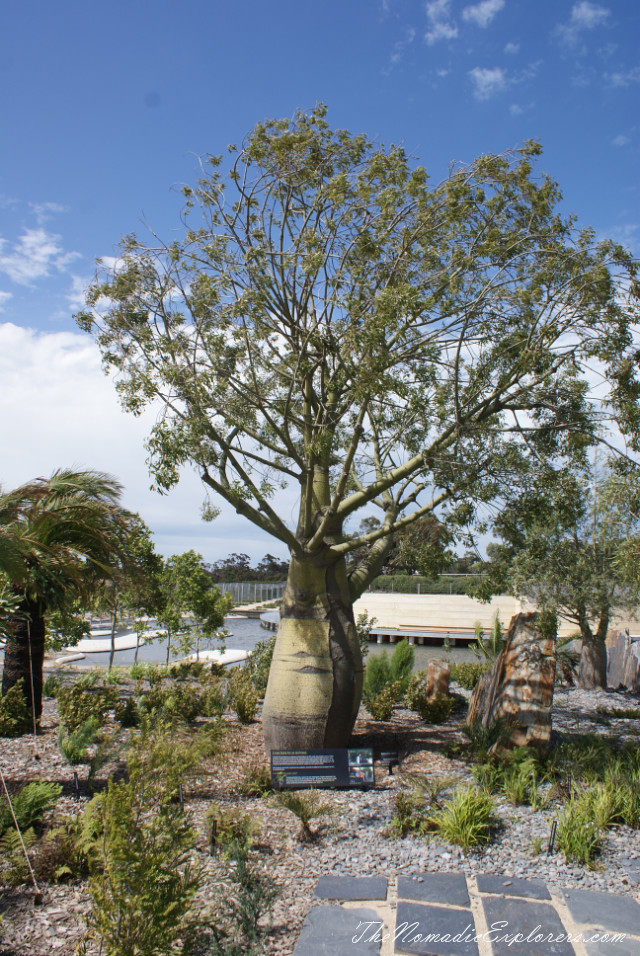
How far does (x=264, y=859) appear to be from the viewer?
4.67m

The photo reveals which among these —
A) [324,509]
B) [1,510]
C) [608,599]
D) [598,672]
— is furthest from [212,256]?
[598,672]

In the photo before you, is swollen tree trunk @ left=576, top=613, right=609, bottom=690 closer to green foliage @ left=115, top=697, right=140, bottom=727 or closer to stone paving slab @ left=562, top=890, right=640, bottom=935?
green foliage @ left=115, top=697, right=140, bottom=727

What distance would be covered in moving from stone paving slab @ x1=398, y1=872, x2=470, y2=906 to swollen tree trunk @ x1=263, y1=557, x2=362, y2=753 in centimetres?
263

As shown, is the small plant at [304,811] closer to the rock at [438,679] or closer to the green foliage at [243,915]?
the green foliage at [243,915]

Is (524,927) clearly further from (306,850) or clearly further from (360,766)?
(360,766)

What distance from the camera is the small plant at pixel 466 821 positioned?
490cm

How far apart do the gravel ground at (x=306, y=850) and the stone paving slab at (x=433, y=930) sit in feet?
1.88

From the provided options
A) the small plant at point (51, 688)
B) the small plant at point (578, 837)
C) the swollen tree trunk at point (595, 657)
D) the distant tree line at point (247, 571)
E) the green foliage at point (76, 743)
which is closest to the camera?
the small plant at point (578, 837)

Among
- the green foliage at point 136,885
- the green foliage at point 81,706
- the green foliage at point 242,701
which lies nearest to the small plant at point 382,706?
the green foliage at point 242,701

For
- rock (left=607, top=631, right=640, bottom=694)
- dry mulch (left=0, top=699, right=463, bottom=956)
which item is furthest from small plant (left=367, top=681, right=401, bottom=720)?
rock (left=607, top=631, right=640, bottom=694)

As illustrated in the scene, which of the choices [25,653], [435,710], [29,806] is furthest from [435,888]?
[25,653]

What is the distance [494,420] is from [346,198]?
316cm

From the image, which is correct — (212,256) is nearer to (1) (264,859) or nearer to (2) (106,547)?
(2) (106,547)

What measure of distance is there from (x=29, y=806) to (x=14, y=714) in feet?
11.0
